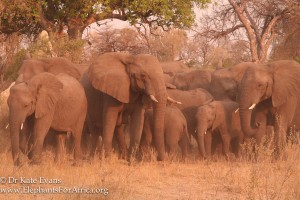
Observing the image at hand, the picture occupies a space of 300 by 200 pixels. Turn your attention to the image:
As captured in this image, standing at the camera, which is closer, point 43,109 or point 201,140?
point 43,109

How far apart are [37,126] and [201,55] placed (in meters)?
35.4

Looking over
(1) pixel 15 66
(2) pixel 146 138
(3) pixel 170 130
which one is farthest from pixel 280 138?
(1) pixel 15 66

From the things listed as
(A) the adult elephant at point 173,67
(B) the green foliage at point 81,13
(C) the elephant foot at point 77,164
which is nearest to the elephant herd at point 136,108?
(C) the elephant foot at point 77,164

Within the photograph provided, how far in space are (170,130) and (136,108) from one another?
2.83 feet

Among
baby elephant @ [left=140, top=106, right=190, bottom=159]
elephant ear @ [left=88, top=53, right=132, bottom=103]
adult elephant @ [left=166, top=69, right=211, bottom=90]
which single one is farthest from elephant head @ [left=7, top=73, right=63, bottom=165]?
adult elephant @ [left=166, top=69, right=211, bottom=90]

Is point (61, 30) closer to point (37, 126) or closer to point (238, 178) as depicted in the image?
point (37, 126)

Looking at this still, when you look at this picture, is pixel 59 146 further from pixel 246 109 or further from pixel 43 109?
pixel 246 109

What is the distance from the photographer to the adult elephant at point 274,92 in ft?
41.6

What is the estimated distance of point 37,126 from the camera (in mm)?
10492

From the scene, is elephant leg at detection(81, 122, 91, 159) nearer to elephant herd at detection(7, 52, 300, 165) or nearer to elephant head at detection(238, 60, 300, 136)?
elephant herd at detection(7, 52, 300, 165)

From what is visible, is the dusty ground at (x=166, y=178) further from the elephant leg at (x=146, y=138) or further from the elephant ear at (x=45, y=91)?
the elephant leg at (x=146, y=138)

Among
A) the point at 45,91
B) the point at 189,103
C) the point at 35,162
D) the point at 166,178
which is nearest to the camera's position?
the point at 166,178

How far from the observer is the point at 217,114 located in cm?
1311

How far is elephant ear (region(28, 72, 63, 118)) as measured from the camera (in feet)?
34.4
